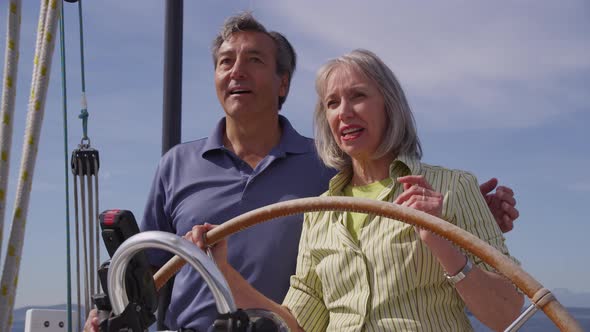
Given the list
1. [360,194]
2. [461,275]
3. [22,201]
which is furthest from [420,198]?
[22,201]

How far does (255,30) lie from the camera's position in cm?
289

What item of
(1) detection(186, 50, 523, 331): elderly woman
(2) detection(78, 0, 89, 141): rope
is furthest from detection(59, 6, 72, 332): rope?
(1) detection(186, 50, 523, 331): elderly woman

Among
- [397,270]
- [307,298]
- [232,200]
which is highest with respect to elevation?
[232,200]

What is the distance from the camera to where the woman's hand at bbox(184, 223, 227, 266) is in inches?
66.7

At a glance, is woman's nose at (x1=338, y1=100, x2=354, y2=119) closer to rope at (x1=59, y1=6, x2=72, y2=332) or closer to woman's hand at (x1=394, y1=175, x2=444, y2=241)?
woman's hand at (x1=394, y1=175, x2=444, y2=241)

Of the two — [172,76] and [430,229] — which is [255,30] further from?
[430,229]

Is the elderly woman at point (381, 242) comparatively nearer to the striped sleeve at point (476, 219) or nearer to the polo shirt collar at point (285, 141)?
the striped sleeve at point (476, 219)

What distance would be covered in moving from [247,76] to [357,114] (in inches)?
32.1

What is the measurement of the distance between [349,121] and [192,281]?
92 centimetres

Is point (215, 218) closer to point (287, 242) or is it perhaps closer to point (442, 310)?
point (287, 242)

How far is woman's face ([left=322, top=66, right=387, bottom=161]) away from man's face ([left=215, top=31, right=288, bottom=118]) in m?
0.70

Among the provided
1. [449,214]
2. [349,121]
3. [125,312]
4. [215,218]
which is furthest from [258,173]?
[125,312]

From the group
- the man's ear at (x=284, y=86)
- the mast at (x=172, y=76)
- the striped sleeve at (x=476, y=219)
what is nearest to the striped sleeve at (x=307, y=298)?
the striped sleeve at (x=476, y=219)

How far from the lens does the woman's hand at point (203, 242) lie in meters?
1.70
